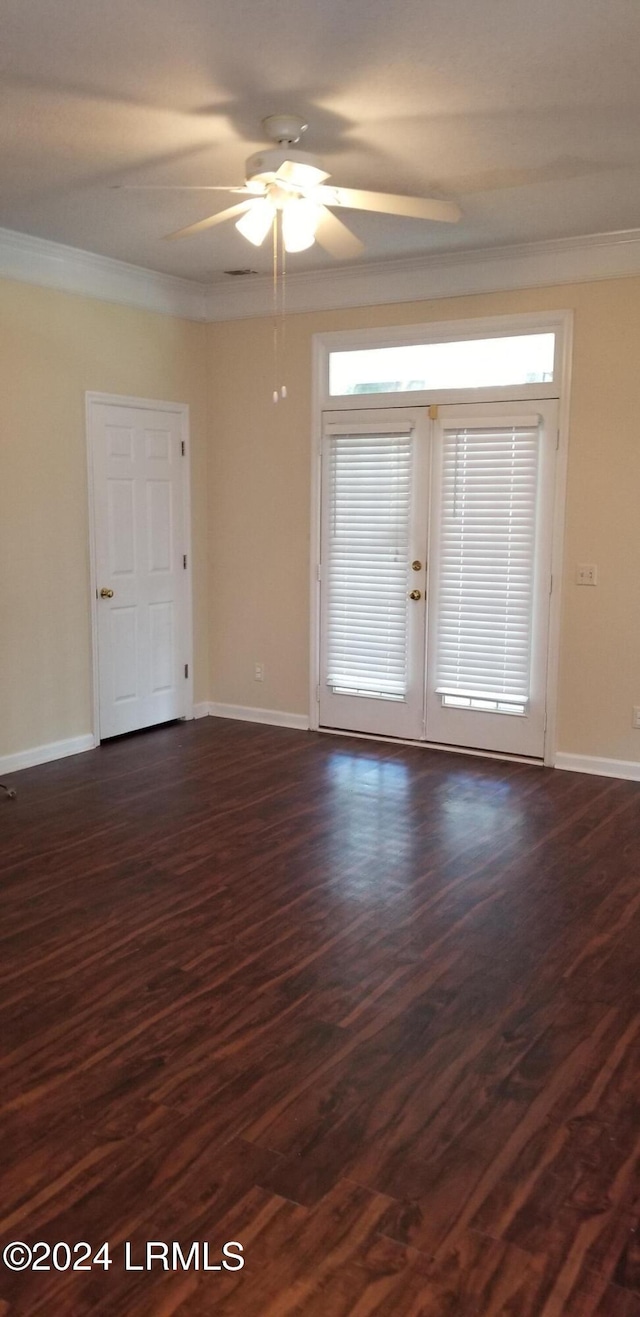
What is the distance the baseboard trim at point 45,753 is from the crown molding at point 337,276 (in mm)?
2580

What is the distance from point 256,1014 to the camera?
2.86 metres

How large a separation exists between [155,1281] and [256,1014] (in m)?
0.99

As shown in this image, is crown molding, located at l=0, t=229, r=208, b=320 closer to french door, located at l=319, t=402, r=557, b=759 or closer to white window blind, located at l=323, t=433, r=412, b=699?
french door, located at l=319, t=402, r=557, b=759

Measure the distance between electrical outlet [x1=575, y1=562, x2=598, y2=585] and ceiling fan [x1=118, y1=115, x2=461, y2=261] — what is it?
2.30 meters

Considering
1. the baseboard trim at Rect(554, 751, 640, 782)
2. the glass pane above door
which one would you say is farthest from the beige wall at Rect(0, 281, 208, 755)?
the baseboard trim at Rect(554, 751, 640, 782)

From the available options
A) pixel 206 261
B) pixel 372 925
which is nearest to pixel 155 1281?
pixel 372 925

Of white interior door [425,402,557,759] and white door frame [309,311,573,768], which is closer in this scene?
white door frame [309,311,573,768]

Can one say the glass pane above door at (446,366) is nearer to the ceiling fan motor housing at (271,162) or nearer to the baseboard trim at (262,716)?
the baseboard trim at (262,716)

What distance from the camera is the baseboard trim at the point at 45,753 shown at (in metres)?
5.35

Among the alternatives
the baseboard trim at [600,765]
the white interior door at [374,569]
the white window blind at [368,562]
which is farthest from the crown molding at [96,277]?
the baseboard trim at [600,765]

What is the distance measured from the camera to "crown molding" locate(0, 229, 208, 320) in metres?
5.02

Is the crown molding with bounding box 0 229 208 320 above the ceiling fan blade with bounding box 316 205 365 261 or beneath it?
above

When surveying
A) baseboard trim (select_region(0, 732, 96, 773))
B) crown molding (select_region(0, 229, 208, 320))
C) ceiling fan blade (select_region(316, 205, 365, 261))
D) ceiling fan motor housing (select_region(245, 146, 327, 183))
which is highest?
crown molding (select_region(0, 229, 208, 320))

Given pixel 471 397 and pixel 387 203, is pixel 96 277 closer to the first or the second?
pixel 471 397
